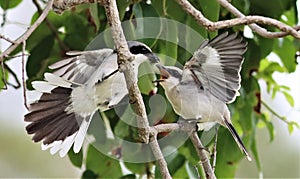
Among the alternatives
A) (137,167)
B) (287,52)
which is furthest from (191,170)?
(287,52)

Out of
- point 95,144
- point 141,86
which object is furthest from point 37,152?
point 141,86

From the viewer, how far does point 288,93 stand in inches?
39.9

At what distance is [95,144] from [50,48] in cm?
15

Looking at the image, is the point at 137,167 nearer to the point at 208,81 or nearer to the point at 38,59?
the point at 38,59

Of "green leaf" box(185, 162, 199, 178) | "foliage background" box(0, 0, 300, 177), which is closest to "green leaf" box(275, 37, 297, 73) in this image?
"foliage background" box(0, 0, 300, 177)

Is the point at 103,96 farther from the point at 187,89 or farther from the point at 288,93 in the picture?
the point at 288,93

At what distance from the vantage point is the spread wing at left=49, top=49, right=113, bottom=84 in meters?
0.68

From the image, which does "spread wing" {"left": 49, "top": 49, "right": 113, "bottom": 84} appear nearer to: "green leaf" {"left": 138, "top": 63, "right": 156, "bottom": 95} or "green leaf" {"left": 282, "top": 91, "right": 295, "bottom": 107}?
"green leaf" {"left": 138, "top": 63, "right": 156, "bottom": 95}

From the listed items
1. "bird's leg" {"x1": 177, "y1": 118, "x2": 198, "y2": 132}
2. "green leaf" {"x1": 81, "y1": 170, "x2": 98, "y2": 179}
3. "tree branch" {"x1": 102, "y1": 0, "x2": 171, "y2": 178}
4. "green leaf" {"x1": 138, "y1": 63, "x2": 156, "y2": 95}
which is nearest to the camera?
"tree branch" {"x1": 102, "y1": 0, "x2": 171, "y2": 178}

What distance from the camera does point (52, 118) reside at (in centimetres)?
67

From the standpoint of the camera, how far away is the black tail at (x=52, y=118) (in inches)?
25.3

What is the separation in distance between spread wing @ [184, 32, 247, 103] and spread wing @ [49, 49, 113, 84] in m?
0.11

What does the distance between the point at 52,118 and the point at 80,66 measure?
0.21 feet

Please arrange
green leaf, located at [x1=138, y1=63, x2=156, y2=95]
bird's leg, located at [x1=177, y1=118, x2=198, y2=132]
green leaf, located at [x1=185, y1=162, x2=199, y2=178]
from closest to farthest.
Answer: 1. bird's leg, located at [x1=177, y1=118, x2=198, y2=132]
2. green leaf, located at [x1=138, y1=63, x2=156, y2=95]
3. green leaf, located at [x1=185, y1=162, x2=199, y2=178]
